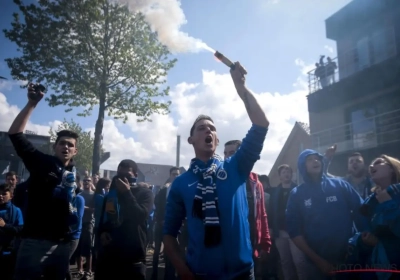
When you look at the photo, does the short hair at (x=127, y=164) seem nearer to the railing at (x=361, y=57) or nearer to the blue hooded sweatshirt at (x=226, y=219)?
the blue hooded sweatshirt at (x=226, y=219)

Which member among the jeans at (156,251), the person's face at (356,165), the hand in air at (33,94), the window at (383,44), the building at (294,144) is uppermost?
the window at (383,44)

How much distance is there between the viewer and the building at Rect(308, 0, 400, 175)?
14.1 metres

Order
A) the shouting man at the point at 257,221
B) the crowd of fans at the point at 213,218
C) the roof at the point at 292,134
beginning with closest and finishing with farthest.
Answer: the crowd of fans at the point at 213,218
the shouting man at the point at 257,221
the roof at the point at 292,134

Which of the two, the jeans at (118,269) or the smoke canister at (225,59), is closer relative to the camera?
the smoke canister at (225,59)

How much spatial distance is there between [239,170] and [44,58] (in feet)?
47.3

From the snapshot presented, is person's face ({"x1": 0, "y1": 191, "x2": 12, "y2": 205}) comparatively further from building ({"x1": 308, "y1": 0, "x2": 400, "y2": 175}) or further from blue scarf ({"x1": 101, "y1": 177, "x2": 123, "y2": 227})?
building ({"x1": 308, "y1": 0, "x2": 400, "y2": 175})

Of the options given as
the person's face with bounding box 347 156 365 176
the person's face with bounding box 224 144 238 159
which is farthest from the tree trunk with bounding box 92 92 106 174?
the person's face with bounding box 347 156 365 176

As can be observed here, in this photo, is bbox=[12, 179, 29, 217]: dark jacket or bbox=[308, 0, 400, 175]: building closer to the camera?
bbox=[12, 179, 29, 217]: dark jacket

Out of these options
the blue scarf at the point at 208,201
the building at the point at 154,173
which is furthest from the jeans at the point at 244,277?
the building at the point at 154,173

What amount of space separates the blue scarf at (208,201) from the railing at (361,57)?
574 inches

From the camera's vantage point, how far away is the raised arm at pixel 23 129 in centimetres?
368

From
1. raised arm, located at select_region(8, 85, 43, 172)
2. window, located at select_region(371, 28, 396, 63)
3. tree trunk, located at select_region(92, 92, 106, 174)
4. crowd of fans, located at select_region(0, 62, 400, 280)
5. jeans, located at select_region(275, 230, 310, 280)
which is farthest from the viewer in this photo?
tree trunk, located at select_region(92, 92, 106, 174)

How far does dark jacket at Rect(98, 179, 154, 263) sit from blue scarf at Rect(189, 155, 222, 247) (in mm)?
2212

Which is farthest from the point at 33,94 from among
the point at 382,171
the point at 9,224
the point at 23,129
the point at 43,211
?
the point at 382,171
